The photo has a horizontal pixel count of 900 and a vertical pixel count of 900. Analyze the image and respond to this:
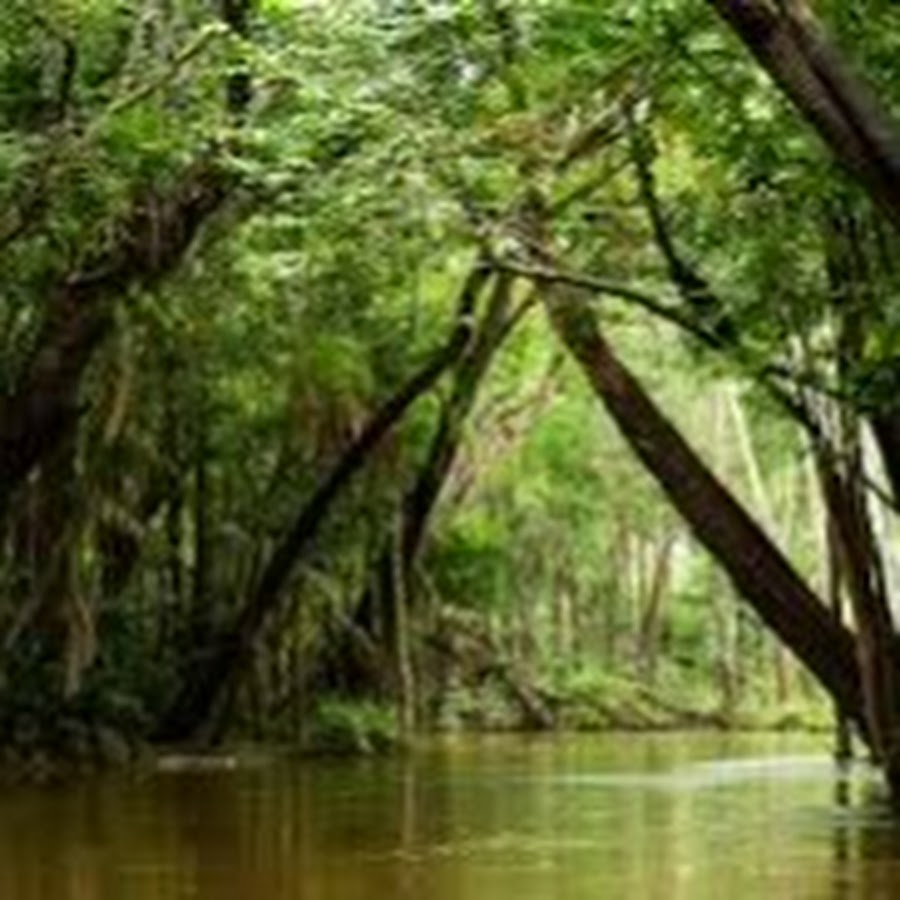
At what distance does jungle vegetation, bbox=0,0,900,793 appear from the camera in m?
13.6

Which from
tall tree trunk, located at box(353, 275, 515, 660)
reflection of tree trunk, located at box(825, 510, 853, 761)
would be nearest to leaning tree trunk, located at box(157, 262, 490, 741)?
tall tree trunk, located at box(353, 275, 515, 660)

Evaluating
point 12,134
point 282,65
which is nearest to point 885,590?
point 282,65

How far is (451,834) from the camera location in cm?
1523

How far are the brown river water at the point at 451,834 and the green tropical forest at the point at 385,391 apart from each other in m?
0.07

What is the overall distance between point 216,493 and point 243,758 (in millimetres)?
3834

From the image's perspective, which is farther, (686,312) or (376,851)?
(686,312)

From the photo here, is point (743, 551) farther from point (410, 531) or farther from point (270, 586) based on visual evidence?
point (410, 531)

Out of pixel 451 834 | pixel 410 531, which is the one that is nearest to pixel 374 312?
pixel 410 531

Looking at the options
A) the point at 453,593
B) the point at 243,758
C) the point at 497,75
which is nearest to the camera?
the point at 497,75

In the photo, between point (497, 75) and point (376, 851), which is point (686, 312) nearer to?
point (497, 75)

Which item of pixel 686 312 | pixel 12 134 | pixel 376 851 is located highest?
pixel 12 134

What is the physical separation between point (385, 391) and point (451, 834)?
12591 mm

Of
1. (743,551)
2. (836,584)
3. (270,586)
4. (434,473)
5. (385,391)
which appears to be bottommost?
(836,584)

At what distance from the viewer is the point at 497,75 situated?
15.1 meters
